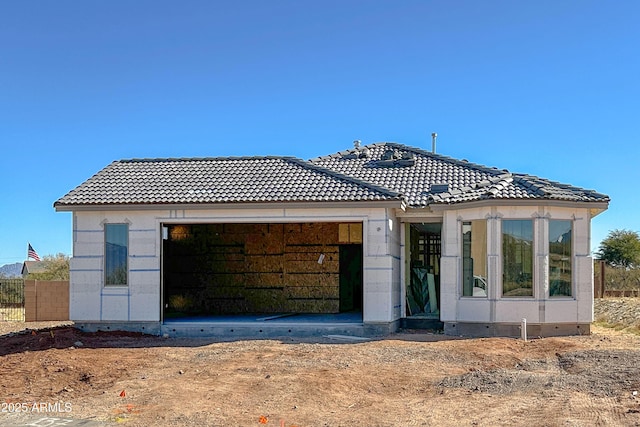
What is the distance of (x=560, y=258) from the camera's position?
17.7 m

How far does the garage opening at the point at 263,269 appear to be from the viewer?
2325 cm

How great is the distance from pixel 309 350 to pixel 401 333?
3916 mm

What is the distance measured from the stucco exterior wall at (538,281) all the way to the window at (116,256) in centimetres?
885

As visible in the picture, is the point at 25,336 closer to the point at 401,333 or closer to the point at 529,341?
the point at 401,333

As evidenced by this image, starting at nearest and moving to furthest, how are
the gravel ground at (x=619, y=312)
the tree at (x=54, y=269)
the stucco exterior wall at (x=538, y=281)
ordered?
the stucco exterior wall at (x=538, y=281) < the gravel ground at (x=619, y=312) < the tree at (x=54, y=269)

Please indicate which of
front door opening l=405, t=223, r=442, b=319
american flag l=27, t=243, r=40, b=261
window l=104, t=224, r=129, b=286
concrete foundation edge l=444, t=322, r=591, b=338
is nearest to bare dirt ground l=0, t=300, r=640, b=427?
concrete foundation edge l=444, t=322, r=591, b=338

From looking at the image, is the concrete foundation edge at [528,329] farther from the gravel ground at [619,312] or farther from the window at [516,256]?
the gravel ground at [619,312]

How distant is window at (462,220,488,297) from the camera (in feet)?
58.5

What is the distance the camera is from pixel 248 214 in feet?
61.5

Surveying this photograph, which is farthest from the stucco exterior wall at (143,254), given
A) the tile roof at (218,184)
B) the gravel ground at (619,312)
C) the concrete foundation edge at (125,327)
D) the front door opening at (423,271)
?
the gravel ground at (619,312)

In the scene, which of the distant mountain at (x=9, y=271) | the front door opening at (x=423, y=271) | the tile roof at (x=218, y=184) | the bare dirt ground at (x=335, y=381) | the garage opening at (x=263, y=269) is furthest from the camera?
the distant mountain at (x=9, y=271)

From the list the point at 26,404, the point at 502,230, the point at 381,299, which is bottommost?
the point at 26,404

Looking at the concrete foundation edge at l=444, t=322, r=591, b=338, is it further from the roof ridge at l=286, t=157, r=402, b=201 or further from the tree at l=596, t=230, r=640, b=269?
the tree at l=596, t=230, r=640, b=269

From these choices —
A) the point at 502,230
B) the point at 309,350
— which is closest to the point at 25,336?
the point at 309,350
